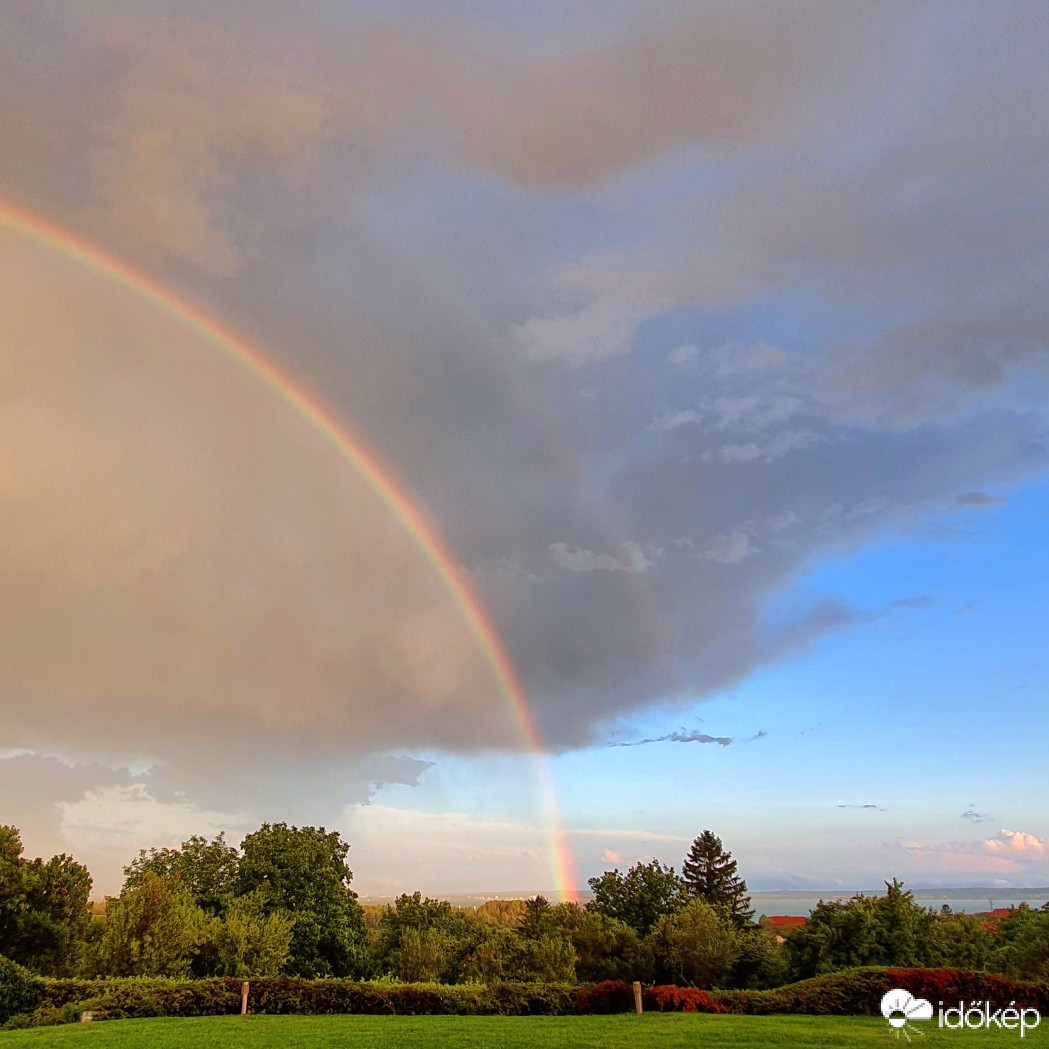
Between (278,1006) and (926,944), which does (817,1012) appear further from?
(926,944)

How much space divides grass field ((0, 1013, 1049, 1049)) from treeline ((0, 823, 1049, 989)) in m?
10.3

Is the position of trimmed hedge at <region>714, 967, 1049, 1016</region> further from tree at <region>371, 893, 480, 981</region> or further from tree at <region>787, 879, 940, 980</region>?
tree at <region>371, 893, 480, 981</region>

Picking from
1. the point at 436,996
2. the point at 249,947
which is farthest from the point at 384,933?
the point at 436,996

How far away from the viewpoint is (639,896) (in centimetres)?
7081

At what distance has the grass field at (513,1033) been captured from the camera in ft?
67.5

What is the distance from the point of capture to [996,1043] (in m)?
19.9

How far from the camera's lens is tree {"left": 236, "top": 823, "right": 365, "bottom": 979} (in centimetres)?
Answer: 5538

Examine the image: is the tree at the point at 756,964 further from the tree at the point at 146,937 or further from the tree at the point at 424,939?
the tree at the point at 146,937

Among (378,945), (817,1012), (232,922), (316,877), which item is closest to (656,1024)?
(817,1012)

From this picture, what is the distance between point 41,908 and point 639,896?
47026 mm

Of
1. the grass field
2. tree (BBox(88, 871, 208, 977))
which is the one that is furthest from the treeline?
the grass field

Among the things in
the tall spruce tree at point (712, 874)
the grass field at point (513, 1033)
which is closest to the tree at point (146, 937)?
the grass field at point (513, 1033)

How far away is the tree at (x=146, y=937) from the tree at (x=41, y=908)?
1179 cm

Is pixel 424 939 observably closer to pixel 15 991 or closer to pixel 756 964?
pixel 756 964
